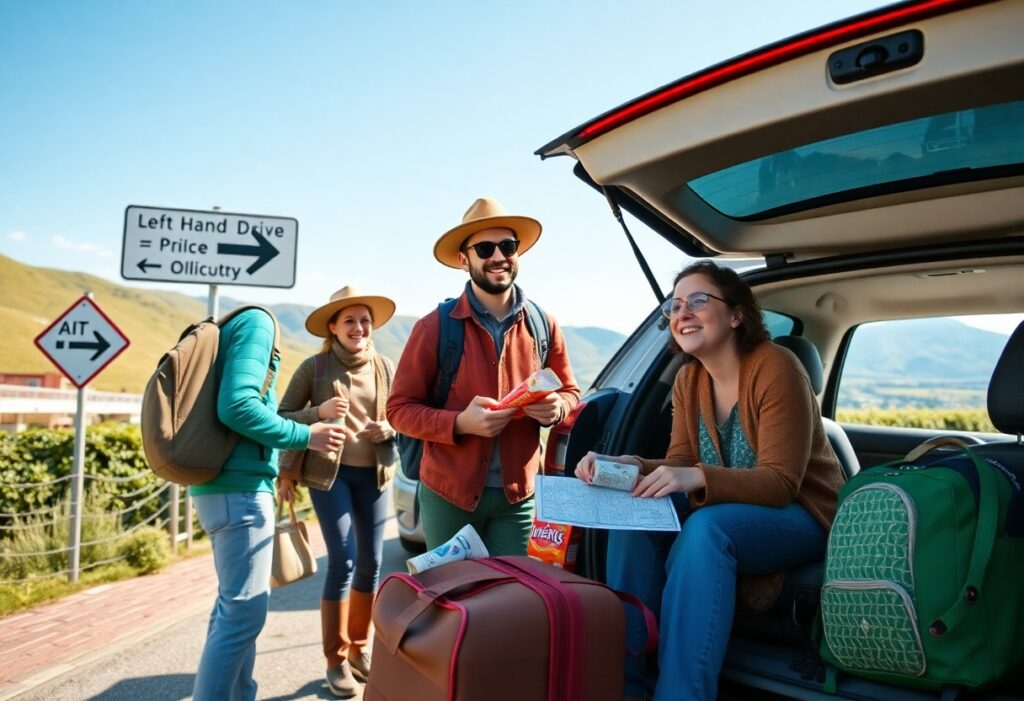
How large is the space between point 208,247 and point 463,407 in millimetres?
4111

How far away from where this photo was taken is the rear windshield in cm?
194

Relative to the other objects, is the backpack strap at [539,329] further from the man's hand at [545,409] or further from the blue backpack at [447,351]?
the man's hand at [545,409]

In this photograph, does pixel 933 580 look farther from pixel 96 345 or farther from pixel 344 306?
pixel 96 345

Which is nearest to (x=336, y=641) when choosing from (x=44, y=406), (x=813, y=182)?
(x=813, y=182)

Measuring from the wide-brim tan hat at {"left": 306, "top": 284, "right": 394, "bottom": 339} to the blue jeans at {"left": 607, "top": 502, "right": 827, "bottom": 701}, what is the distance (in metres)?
2.17

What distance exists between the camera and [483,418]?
257cm

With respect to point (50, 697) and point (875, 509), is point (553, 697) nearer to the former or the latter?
point (875, 509)

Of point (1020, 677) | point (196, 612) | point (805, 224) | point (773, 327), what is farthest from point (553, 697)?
point (196, 612)

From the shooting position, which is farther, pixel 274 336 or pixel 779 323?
pixel 779 323

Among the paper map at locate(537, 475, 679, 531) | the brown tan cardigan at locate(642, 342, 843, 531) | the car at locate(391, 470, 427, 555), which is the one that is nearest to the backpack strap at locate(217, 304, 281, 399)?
the paper map at locate(537, 475, 679, 531)

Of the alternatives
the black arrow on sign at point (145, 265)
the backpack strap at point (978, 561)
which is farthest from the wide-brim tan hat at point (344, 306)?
the backpack strap at point (978, 561)

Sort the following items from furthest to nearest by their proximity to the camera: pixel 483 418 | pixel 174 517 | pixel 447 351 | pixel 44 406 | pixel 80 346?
pixel 44 406
pixel 174 517
pixel 80 346
pixel 447 351
pixel 483 418

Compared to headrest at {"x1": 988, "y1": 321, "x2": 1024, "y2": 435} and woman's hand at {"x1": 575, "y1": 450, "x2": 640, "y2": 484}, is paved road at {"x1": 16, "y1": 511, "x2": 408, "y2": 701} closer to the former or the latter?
woman's hand at {"x1": 575, "y1": 450, "x2": 640, "y2": 484}

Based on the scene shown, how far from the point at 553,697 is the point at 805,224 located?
2039 mm
